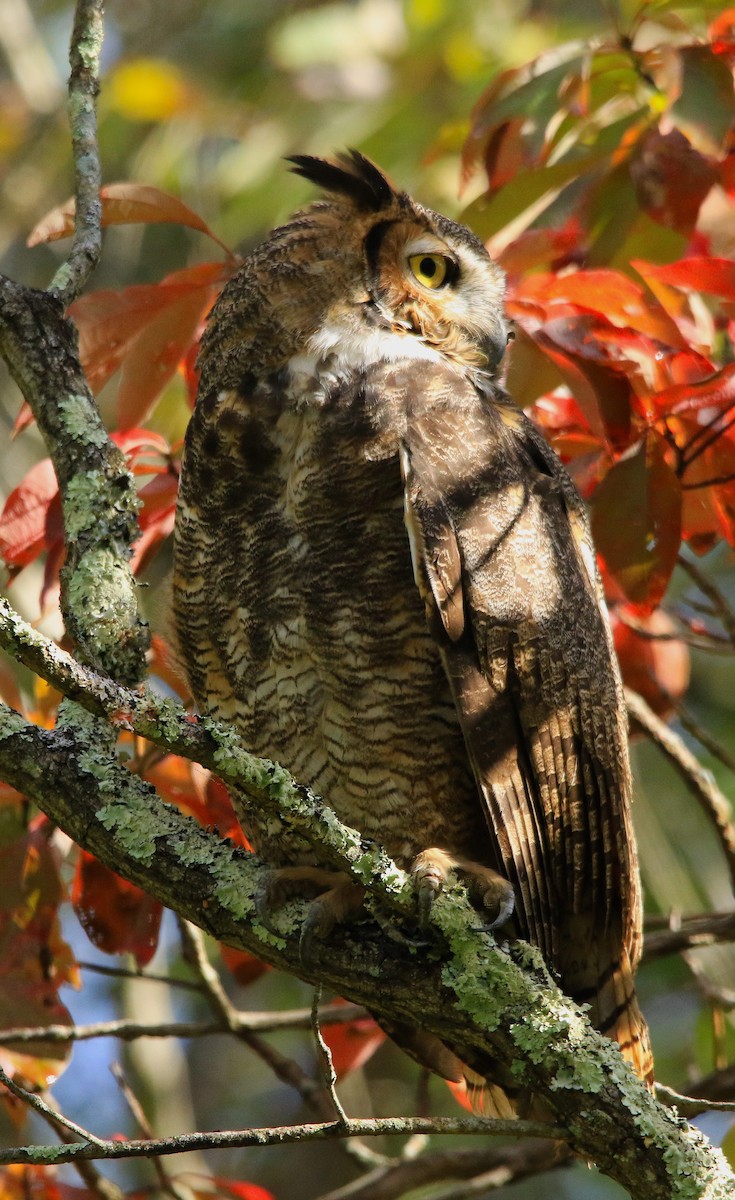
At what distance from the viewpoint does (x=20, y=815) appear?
2.36m

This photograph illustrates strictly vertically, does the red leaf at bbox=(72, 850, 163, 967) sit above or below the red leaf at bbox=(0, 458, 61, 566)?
below

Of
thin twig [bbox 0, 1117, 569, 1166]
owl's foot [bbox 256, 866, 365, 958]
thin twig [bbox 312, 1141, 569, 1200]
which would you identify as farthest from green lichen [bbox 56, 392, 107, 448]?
thin twig [bbox 312, 1141, 569, 1200]

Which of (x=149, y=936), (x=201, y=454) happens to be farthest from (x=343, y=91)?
(x=149, y=936)

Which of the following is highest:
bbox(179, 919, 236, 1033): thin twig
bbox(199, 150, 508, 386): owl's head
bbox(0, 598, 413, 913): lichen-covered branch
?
bbox(199, 150, 508, 386): owl's head

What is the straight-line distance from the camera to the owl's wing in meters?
1.93

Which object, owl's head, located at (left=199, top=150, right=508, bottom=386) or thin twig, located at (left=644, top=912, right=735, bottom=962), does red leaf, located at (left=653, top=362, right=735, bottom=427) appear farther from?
thin twig, located at (left=644, top=912, right=735, bottom=962)

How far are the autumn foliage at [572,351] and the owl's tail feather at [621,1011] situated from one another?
626 millimetres

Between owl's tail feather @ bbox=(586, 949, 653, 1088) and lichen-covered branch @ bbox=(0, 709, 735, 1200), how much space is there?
464mm

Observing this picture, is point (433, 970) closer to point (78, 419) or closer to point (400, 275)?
point (78, 419)

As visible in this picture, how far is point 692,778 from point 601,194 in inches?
47.1

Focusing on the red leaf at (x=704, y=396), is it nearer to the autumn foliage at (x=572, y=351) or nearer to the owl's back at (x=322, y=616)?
the autumn foliage at (x=572, y=351)

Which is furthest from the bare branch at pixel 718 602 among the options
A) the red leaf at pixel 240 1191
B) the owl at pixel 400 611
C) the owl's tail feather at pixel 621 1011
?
the red leaf at pixel 240 1191

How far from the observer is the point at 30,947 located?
2.29 meters

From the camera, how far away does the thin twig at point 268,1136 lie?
55.0 inches
